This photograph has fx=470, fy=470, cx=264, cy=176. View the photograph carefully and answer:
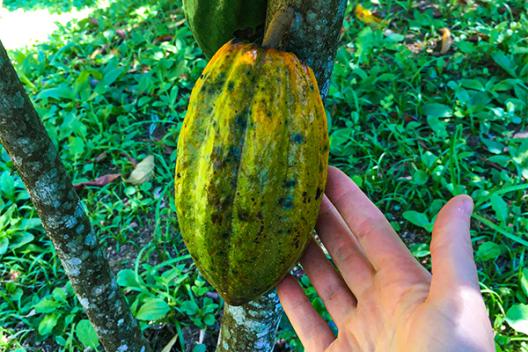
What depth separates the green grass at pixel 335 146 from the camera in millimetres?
2096

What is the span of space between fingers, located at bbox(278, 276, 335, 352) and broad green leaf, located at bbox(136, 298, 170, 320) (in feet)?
2.19

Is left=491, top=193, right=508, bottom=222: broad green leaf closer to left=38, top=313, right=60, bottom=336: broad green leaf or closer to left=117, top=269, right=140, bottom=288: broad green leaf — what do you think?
left=117, top=269, right=140, bottom=288: broad green leaf

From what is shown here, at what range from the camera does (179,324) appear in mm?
→ 2064

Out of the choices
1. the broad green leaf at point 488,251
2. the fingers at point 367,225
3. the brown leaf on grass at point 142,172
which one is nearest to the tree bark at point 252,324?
the fingers at point 367,225

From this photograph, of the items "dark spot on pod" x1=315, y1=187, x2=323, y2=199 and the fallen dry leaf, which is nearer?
"dark spot on pod" x1=315, y1=187, x2=323, y2=199

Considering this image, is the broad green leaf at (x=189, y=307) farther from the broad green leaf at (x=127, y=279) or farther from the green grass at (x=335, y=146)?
the broad green leaf at (x=127, y=279)

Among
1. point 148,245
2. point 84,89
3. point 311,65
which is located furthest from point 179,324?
point 84,89

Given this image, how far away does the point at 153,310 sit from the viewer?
1951 millimetres

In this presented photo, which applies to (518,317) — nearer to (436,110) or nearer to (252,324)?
(252,324)

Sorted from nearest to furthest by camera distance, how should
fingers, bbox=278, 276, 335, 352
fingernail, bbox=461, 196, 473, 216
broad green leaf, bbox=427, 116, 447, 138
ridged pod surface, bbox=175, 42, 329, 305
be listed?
1. ridged pod surface, bbox=175, 42, 329, 305
2. fingernail, bbox=461, 196, 473, 216
3. fingers, bbox=278, 276, 335, 352
4. broad green leaf, bbox=427, 116, 447, 138

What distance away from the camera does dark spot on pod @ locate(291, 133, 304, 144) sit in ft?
3.25

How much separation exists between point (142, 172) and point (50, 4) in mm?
3026

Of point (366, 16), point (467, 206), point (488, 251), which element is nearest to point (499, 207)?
point (488, 251)

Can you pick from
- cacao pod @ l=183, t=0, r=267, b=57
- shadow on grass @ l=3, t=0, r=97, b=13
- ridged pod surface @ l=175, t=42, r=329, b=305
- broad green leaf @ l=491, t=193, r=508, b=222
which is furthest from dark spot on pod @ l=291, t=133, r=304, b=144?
shadow on grass @ l=3, t=0, r=97, b=13
